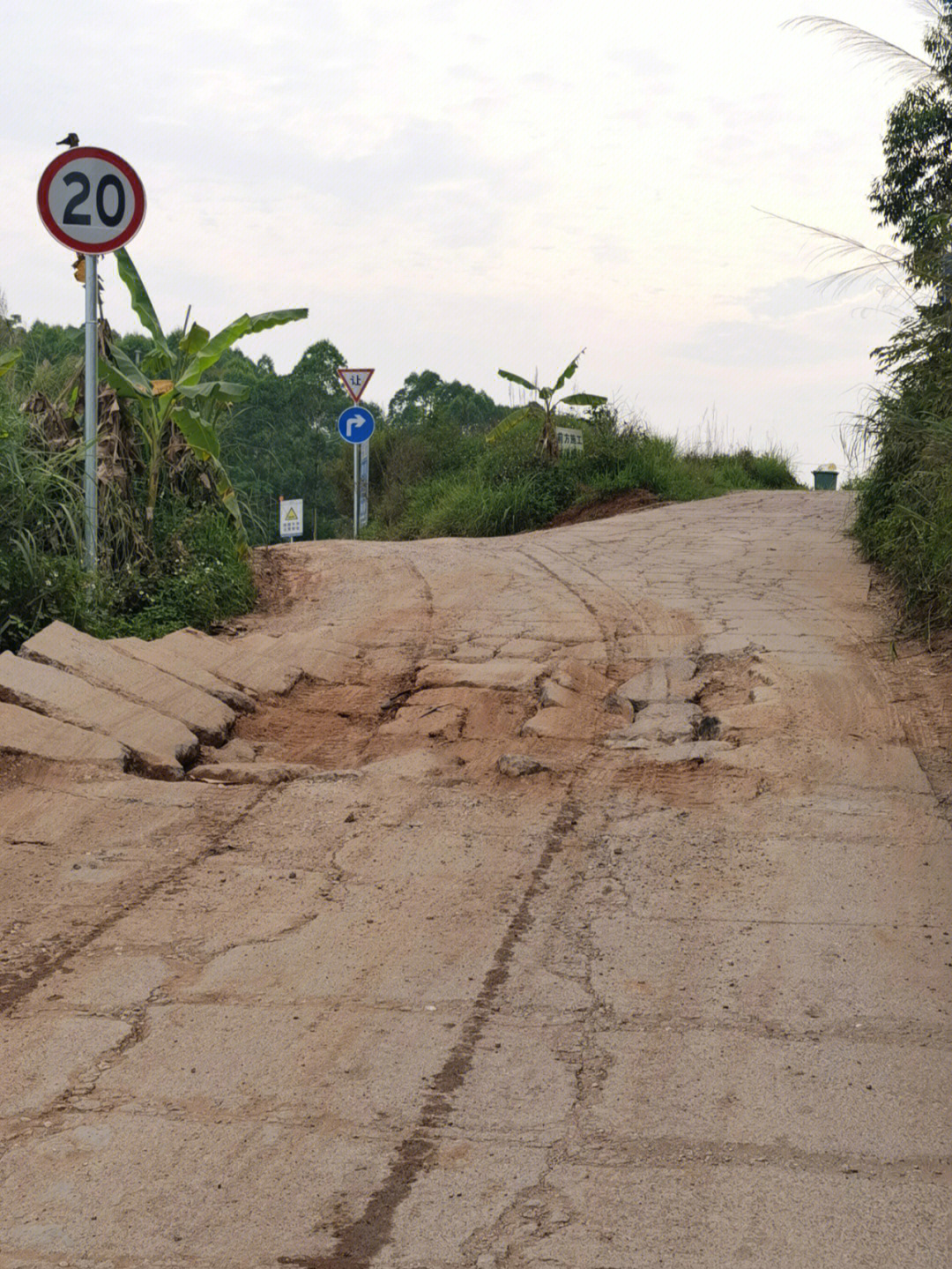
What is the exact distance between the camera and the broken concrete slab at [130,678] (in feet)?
20.7

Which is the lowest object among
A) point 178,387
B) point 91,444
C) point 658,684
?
point 658,684

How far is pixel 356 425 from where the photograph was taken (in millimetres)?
16391

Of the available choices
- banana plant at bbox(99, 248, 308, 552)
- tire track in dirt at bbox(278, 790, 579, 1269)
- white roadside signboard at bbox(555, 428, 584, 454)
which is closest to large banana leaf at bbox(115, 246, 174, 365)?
banana plant at bbox(99, 248, 308, 552)

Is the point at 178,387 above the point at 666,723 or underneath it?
above

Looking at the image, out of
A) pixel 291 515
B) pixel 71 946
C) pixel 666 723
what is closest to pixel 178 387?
pixel 666 723

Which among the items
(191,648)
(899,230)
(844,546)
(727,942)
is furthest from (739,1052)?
(899,230)

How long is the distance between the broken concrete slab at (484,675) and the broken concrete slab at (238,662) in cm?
78

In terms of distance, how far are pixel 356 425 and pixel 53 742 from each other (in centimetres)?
1121

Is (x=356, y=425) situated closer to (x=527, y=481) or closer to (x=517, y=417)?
(x=527, y=481)

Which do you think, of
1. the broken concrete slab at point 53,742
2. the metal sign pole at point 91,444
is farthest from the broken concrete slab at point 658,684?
the metal sign pole at point 91,444

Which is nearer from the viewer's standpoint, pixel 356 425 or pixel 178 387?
pixel 178 387

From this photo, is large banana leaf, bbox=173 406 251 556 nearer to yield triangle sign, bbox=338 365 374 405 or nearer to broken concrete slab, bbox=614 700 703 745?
broken concrete slab, bbox=614 700 703 745

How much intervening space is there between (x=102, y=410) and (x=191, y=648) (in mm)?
2548

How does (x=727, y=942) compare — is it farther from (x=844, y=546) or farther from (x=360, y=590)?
(x=844, y=546)
